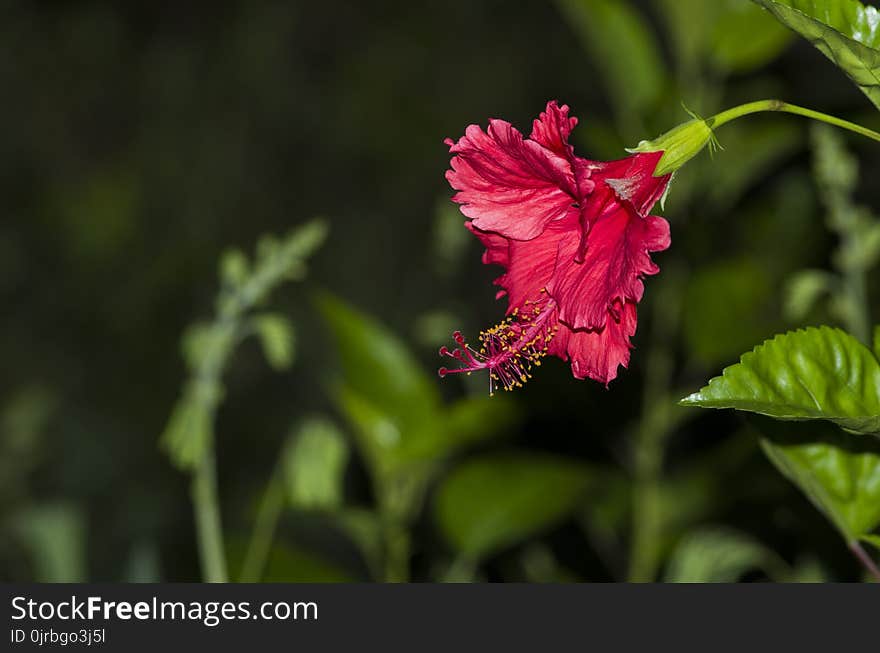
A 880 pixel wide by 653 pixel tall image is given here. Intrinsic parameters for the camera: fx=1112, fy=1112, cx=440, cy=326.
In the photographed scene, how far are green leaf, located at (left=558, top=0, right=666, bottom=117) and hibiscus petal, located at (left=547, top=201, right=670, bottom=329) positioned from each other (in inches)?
19.7

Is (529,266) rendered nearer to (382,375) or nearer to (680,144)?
(680,144)

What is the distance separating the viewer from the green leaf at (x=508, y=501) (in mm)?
933

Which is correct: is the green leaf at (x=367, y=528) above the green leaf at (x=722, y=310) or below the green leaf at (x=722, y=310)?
below

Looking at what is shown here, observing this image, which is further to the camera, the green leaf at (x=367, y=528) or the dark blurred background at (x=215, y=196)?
the dark blurred background at (x=215, y=196)

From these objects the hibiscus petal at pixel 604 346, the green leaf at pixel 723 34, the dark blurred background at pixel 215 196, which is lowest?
the hibiscus petal at pixel 604 346

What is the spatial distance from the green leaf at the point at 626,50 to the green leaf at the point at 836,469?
18.6 inches

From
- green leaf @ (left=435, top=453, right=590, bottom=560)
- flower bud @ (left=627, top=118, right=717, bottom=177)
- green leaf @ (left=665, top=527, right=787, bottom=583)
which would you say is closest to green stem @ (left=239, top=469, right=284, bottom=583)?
green leaf @ (left=435, top=453, right=590, bottom=560)

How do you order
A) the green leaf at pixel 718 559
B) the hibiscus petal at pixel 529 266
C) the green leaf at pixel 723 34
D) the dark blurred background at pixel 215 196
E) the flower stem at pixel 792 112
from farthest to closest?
the dark blurred background at pixel 215 196
the green leaf at pixel 723 34
the green leaf at pixel 718 559
the hibiscus petal at pixel 529 266
the flower stem at pixel 792 112

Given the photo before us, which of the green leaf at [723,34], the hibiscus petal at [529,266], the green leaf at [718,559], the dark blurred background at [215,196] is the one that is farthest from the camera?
the dark blurred background at [215,196]

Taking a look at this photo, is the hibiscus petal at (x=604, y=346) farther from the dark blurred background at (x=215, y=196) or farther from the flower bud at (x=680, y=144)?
the dark blurred background at (x=215, y=196)

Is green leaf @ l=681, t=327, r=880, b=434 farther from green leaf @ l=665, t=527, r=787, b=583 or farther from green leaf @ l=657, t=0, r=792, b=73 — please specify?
green leaf @ l=657, t=0, r=792, b=73

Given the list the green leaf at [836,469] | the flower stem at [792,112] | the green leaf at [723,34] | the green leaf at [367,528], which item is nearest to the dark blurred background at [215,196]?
the green leaf at [723,34]

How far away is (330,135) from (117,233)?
0.47 m

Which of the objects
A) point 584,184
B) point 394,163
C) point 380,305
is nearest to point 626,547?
point 584,184
